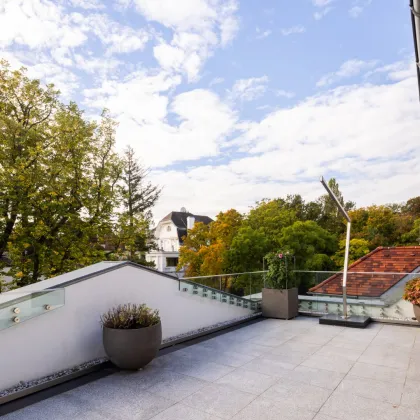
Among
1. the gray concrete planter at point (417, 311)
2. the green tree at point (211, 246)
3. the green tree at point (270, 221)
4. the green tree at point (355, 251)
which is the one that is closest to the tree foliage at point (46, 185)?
the gray concrete planter at point (417, 311)

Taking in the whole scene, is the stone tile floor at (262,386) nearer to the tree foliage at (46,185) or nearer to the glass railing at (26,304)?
the glass railing at (26,304)

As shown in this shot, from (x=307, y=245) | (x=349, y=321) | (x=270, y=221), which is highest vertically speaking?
(x=270, y=221)

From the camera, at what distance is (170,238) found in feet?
127

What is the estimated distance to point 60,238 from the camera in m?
11.0

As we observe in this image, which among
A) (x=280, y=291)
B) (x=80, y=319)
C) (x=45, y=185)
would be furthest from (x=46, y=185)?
(x=280, y=291)

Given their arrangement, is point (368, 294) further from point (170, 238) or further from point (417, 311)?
point (170, 238)

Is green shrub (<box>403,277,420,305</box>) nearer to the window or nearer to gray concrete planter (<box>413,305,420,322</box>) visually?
gray concrete planter (<box>413,305,420,322</box>)

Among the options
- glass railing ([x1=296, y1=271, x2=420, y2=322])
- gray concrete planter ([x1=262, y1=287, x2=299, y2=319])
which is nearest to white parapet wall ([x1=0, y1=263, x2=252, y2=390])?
gray concrete planter ([x1=262, y1=287, x2=299, y2=319])

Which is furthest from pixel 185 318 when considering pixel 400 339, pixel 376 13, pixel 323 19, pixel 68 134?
pixel 68 134

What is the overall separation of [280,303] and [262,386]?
13.1 feet

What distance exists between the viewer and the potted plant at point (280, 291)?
24.0 feet

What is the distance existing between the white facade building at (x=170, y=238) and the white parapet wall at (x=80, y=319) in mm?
29375

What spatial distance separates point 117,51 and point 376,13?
23.9 ft

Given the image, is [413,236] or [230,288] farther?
[413,236]
